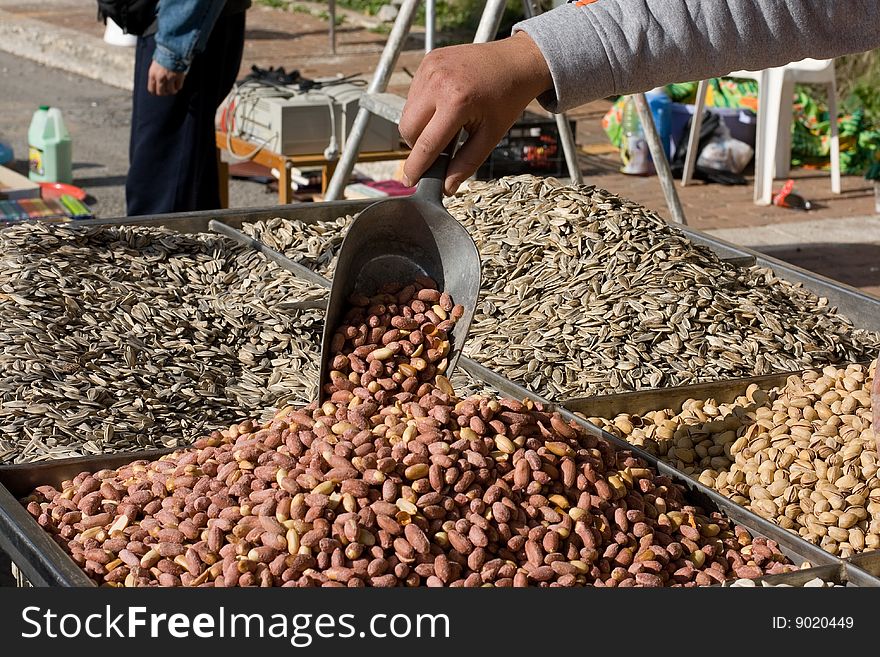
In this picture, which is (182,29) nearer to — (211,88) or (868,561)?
(211,88)

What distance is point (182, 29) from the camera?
4488 millimetres

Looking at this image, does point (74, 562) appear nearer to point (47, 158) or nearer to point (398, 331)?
point (398, 331)

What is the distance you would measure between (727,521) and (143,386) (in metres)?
1.30

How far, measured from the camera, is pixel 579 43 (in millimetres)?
1821

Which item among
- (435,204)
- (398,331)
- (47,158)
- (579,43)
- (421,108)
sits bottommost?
(47,158)

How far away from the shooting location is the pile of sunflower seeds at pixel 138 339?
2568 millimetres

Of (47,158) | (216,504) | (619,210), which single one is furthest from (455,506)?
(47,158)

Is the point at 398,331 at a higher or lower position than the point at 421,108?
lower

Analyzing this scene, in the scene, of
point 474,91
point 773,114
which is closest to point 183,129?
point 474,91

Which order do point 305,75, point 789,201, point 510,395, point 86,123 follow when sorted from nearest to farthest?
point 510,395 → point 789,201 → point 86,123 → point 305,75

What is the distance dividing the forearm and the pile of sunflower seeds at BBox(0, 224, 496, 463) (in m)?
1.14

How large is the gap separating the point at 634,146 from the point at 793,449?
492cm

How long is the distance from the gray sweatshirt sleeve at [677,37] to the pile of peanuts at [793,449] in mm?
877

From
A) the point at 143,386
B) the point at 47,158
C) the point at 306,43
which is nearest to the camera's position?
the point at 143,386
